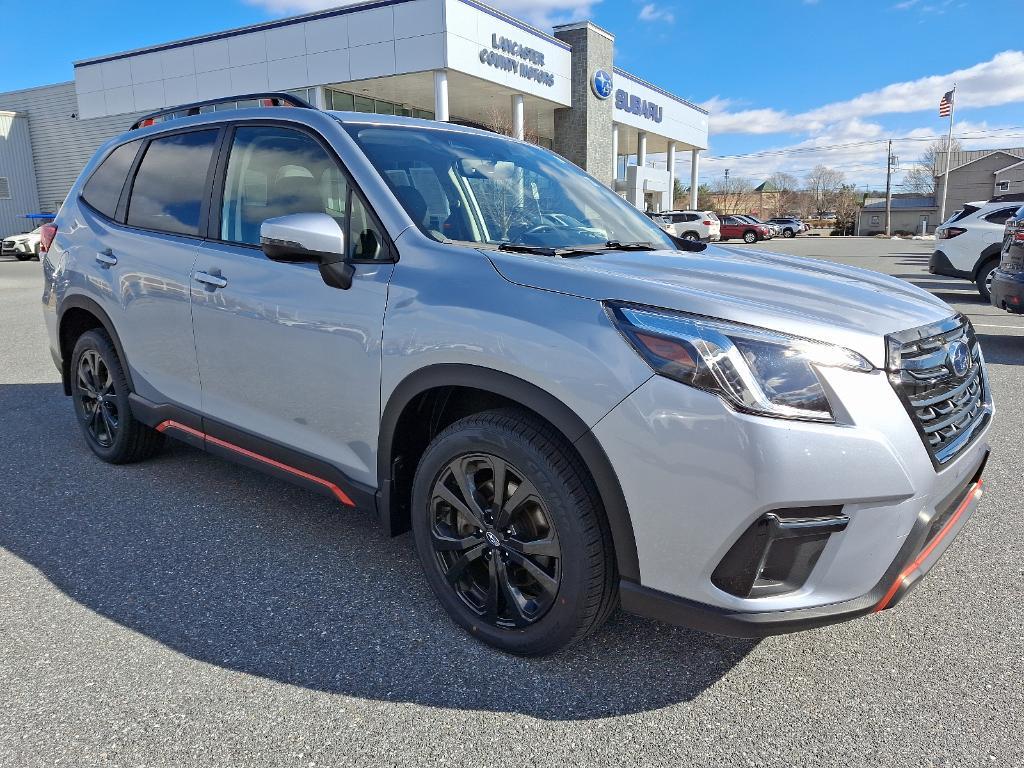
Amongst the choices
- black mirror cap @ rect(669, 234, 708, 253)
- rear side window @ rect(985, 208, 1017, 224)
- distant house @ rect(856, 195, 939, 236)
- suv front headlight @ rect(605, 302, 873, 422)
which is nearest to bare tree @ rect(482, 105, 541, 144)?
rear side window @ rect(985, 208, 1017, 224)

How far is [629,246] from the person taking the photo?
→ 302cm

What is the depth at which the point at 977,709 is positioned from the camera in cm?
219

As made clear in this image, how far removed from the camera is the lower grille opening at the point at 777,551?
6.26 ft

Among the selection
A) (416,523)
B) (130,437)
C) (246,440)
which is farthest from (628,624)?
(130,437)

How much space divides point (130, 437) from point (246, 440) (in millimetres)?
1374

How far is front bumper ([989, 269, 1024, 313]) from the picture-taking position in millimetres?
7508

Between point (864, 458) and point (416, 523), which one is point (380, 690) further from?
point (864, 458)

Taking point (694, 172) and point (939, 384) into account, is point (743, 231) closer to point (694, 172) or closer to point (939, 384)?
point (694, 172)

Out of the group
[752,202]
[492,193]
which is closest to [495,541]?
[492,193]

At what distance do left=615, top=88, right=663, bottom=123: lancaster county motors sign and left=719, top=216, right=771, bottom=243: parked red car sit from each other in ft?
24.8

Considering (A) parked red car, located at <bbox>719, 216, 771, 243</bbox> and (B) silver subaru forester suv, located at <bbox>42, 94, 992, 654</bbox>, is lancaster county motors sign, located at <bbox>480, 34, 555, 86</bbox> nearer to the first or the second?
(A) parked red car, located at <bbox>719, 216, 771, 243</bbox>

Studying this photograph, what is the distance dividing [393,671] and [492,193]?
74.9 inches

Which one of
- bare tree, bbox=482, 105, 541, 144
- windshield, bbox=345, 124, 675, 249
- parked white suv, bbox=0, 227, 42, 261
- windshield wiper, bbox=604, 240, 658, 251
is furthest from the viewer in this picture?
bare tree, bbox=482, 105, 541, 144

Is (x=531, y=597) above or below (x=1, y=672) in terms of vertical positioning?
above
